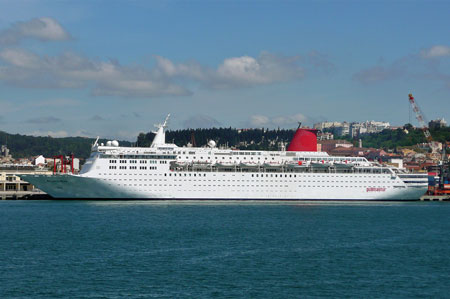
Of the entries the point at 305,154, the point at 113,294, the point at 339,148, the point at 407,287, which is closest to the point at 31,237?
the point at 113,294

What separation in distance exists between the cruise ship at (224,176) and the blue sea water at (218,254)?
6.39 meters

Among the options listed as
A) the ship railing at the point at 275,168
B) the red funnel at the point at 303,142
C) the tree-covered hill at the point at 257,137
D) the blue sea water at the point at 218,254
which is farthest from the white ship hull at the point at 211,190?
the tree-covered hill at the point at 257,137

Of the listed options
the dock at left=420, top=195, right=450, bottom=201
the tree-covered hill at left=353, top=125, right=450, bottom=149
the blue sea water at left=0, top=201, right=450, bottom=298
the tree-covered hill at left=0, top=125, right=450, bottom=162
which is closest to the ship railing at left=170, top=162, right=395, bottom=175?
the blue sea water at left=0, top=201, right=450, bottom=298

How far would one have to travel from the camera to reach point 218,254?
3053cm

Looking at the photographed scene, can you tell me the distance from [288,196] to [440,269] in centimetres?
3283

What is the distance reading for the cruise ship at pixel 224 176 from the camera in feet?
185

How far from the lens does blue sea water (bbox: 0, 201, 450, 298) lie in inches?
945

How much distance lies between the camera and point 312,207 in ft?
182

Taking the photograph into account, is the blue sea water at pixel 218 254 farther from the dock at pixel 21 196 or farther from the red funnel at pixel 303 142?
the red funnel at pixel 303 142

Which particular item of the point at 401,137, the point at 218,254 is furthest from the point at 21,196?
the point at 401,137

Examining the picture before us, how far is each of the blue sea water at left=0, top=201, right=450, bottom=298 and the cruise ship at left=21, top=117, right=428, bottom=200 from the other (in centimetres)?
639

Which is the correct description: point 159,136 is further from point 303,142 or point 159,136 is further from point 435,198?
point 435,198

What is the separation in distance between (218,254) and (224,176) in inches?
1142

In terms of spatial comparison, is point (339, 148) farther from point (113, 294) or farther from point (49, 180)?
point (113, 294)
